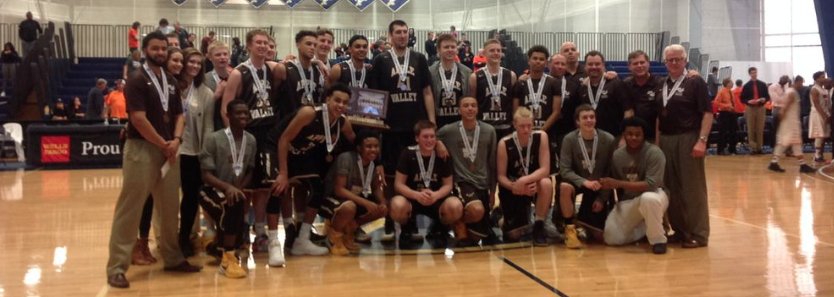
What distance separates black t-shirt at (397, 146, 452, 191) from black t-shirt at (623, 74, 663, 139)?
1.74 meters

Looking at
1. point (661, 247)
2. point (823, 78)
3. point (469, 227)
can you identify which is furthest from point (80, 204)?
point (823, 78)

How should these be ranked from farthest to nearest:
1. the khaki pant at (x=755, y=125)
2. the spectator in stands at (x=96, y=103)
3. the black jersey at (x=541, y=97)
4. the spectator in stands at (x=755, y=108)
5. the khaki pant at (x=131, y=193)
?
1. the spectator in stands at (x=96, y=103)
2. the khaki pant at (x=755, y=125)
3. the spectator in stands at (x=755, y=108)
4. the black jersey at (x=541, y=97)
5. the khaki pant at (x=131, y=193)

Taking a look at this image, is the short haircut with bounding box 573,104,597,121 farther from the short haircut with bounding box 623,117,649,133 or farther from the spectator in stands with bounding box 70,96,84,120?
the spectator in stands with bounding box 70,96,84,120

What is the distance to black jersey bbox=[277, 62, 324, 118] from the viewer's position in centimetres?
→ 638

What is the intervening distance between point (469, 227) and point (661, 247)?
60.4 inches

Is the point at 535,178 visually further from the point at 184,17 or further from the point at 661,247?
the point at 184,17

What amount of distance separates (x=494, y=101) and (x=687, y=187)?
1.77m

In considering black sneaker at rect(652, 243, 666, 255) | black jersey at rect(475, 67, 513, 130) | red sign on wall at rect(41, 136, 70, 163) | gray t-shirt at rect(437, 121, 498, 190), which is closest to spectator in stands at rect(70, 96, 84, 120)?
red sign on wall at rect(41, 136, 70, 163)

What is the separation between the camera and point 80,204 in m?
9.30

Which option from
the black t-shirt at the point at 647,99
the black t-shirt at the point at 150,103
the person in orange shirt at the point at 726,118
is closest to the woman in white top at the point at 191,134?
the black t-shirt at the point at 150,103

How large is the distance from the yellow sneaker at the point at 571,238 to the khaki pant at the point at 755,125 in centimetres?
1147

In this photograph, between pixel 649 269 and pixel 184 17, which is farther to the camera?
pixel 184 17

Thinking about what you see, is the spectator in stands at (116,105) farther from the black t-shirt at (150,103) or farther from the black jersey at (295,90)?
the black t-shirt at (150,103)

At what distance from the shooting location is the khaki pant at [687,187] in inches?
255
